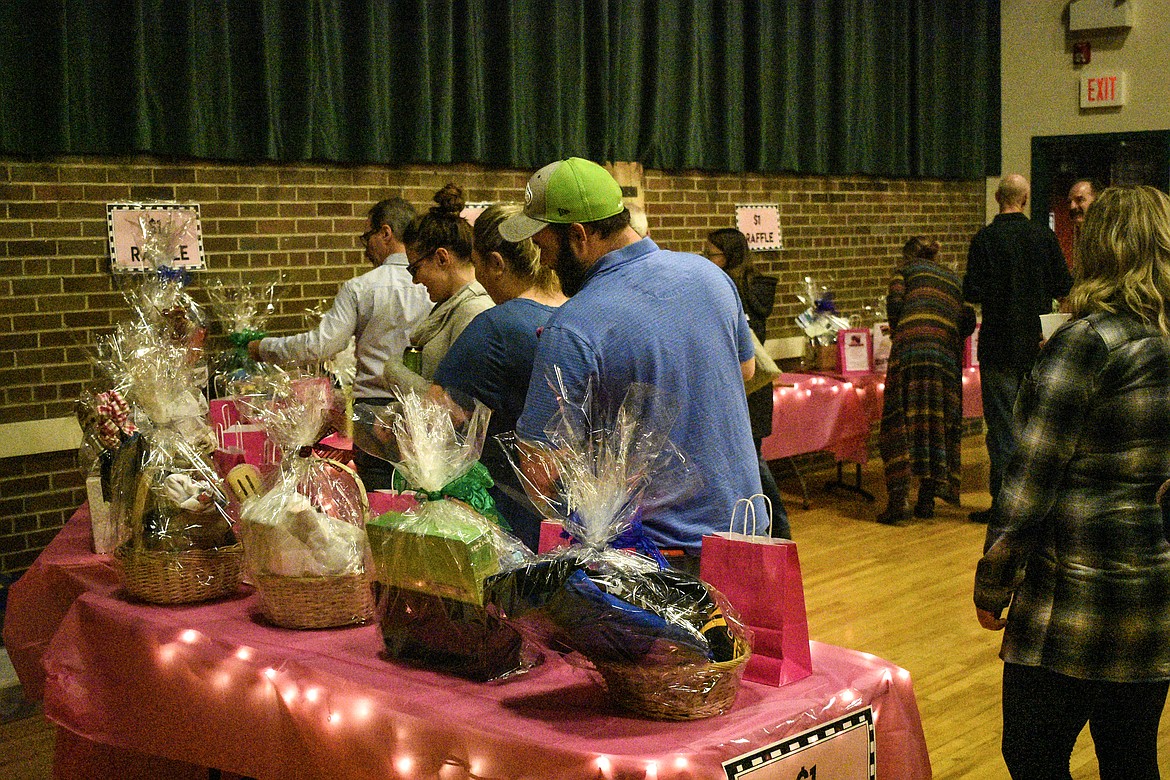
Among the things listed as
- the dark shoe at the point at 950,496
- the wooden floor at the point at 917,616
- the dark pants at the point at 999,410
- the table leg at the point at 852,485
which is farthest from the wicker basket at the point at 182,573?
the table leg at the point at 852,485

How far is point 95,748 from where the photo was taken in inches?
105

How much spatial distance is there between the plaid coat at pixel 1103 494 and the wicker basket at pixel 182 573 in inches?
59.2

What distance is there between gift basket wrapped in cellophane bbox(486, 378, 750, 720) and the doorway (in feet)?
25.6

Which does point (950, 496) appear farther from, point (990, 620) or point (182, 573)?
point (182, 573)

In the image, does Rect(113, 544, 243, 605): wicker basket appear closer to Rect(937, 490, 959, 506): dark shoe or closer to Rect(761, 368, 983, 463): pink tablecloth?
Rect(761, 368, 983, 463): pink tablecloth

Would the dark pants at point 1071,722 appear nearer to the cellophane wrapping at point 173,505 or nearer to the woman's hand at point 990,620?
the woman's hand at point 990,620

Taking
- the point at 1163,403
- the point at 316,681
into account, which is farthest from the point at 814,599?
the point at 316,681

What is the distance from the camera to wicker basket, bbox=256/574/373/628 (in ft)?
6.99

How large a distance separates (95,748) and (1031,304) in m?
4.84

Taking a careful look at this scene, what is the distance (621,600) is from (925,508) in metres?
5.21

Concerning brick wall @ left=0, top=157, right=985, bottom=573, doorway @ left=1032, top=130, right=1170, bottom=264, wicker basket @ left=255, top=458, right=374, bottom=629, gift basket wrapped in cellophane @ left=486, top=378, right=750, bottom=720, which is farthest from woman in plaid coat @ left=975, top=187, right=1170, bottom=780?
doorway @ left=1032, top=130, right=1170, bottom=264

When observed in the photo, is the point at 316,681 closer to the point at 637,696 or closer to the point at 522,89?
the point at 637,696

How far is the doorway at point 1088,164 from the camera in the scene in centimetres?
865

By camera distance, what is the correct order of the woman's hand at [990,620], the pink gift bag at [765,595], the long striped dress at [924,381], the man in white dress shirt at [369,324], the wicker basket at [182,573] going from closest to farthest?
the pink gift bag at [765,595] < the woman's hand at [990,620] < the wicker basket at [182,573] < the man in white dress shirt at [369,324] < the long striped dress at [924,381]
